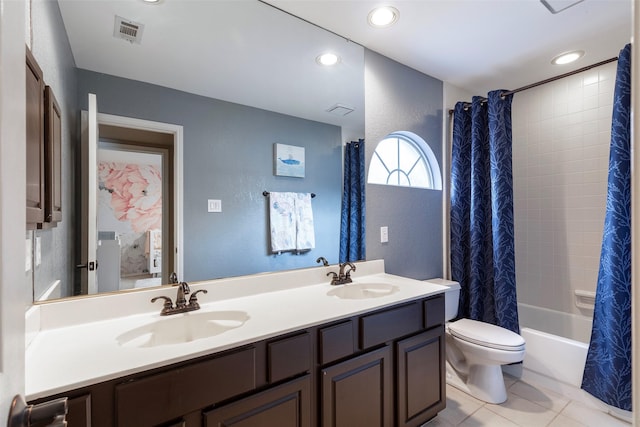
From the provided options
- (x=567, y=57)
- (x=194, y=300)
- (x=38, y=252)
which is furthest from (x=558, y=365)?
(x=38, y=252)

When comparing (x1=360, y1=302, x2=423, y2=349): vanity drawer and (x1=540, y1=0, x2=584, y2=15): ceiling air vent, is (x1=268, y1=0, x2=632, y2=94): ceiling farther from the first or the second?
(x1=360, y1=302, x2=423, y2=349): vanity drawer

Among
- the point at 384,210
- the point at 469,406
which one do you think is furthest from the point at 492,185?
the point at 469,406

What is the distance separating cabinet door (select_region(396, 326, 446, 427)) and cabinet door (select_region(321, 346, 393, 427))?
0.08 m

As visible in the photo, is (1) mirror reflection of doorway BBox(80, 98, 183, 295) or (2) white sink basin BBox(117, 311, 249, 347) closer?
(2) white sink basin BBox(117, 311, 249, 347)

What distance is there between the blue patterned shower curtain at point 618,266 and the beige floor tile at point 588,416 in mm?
101

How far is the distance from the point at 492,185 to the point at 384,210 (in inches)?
34.3

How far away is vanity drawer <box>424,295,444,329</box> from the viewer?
5.32ft

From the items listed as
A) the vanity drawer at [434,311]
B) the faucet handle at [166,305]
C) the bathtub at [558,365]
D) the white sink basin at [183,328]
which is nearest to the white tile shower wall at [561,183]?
the bathtub at [558,365]

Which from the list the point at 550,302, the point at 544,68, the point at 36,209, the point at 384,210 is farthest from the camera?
the point at 550,302

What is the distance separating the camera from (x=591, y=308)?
249 cm

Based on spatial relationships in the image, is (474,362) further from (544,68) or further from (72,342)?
(544,68)

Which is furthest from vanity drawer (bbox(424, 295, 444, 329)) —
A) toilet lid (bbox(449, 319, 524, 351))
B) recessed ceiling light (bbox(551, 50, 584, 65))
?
recessed ceiling light (bbox(551, 50, 584, 65))

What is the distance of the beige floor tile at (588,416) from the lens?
1.75 m

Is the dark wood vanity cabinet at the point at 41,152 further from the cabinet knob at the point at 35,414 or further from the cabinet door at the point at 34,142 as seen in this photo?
the cabinet knob at the point at 35,414
